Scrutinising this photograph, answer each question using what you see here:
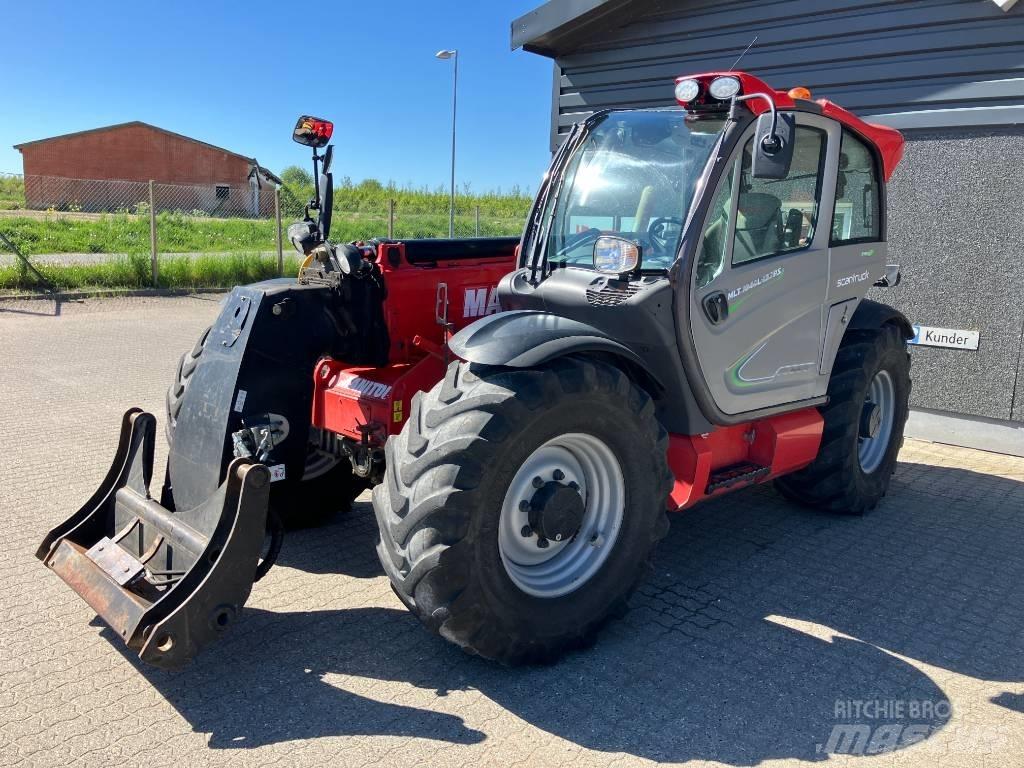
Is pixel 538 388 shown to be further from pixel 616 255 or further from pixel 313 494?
pixel 313 494

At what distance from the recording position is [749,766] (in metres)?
2.86

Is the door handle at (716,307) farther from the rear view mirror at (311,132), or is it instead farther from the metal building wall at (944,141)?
the metal building wall at (944,141)

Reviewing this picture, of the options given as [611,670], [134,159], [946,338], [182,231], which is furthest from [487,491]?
[134,159]

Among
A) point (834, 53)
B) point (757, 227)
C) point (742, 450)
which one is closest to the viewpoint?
point (757, 227)

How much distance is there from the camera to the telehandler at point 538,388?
3.11 meters

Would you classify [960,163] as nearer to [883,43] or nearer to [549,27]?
[883,43]

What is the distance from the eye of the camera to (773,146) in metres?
3.44

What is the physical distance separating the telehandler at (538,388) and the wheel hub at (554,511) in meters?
0.01

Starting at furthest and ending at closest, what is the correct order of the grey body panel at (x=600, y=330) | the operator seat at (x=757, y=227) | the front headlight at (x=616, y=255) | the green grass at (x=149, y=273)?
1. the green grass at (x=149, y=273)
2. the operator seat at (x=757, y=227)
3. the front headlight at (x=616, y=255)
4. the grey body panel at (x=600, y=330)

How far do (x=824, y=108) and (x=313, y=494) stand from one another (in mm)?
3479

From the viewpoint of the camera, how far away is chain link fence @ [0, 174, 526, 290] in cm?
1484

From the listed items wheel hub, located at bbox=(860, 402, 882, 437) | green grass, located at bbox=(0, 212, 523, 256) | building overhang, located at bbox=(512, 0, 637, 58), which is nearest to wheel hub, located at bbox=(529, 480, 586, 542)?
wheel hub, located at bbox=(860, 402, 882, 437)

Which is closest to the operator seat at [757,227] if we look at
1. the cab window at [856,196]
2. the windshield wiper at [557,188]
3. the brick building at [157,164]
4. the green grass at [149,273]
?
the cab window at [856,196]

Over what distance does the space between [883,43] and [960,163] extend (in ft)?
3.95
